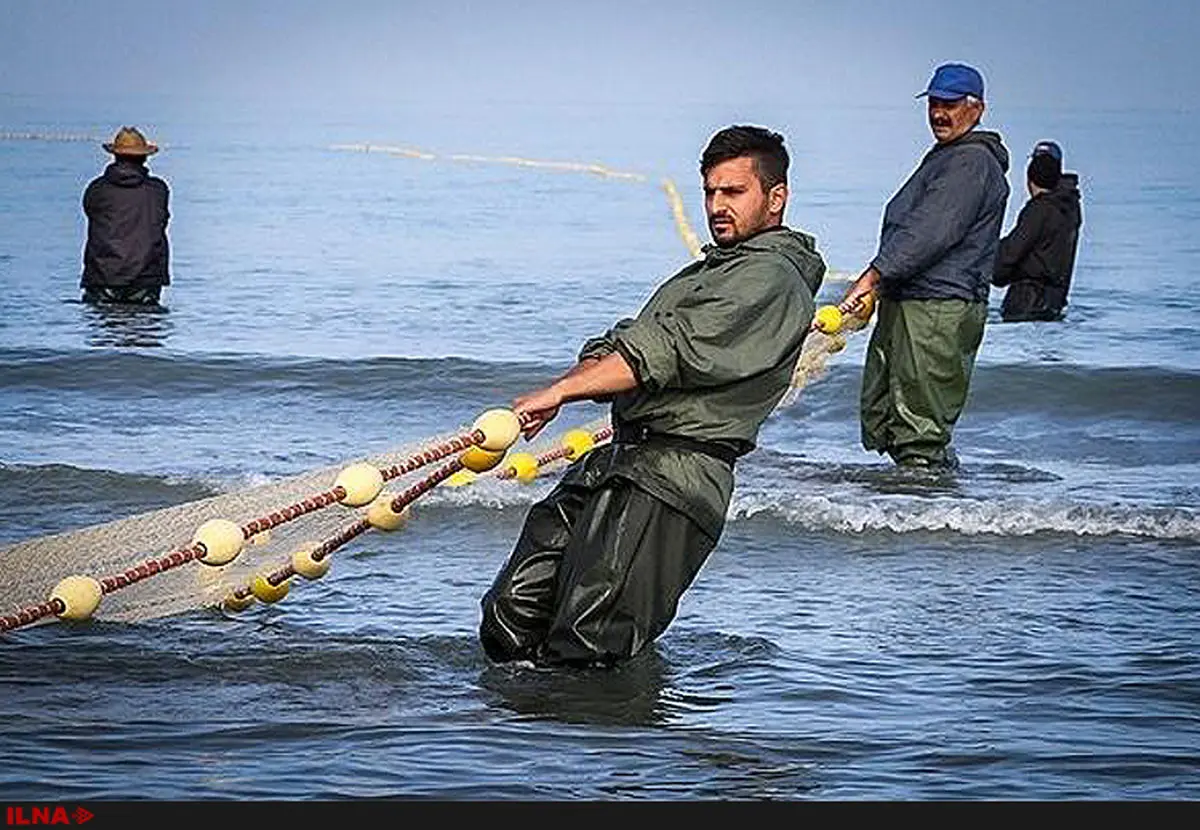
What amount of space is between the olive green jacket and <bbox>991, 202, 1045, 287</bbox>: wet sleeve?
1049 centimetres

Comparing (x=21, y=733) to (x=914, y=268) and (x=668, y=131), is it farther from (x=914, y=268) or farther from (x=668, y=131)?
(x=668, y=131)

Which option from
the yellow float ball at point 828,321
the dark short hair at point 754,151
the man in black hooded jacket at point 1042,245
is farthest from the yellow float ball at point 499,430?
the man in black hooded jacket at point 1042,245

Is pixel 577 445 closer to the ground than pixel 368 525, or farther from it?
farther from it

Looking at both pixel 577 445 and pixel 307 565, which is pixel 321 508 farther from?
pixel 577 445

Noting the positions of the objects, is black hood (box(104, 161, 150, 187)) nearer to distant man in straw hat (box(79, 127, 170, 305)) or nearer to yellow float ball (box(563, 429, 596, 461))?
distant man in straw hat (box(79, 127, 170, 305))

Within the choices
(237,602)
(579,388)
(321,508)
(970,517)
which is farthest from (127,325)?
(579,388)

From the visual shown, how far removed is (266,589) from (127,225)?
11321mm

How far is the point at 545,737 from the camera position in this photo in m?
5.89

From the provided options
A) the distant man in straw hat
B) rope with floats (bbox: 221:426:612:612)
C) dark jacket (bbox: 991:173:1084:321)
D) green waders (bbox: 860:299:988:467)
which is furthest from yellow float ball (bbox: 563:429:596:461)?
the distant man in straw hat

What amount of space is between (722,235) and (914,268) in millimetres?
3909

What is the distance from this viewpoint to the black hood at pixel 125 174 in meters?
17.6

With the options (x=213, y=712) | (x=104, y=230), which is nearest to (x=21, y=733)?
(x=213, y=712)

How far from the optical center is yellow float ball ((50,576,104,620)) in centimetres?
629

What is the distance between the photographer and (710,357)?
5.85 meters
